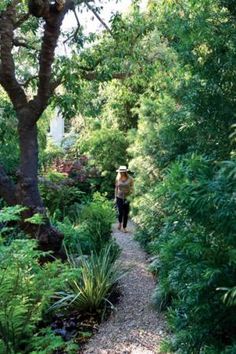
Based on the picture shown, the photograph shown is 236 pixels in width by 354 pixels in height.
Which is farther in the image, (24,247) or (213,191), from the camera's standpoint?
(24,247)

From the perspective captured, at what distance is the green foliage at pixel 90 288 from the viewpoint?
19.8 ft

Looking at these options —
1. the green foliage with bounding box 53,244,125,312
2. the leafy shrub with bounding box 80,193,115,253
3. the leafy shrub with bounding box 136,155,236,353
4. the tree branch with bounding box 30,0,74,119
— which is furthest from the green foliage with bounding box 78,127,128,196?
the leafy shrub with bounding box 136,155,236,353

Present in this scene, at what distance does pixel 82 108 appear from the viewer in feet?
29.3

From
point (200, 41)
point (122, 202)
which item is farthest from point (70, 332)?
point (122, 202)

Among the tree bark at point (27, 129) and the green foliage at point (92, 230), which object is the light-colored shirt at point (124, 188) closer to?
the green foliage at point (92, 230)

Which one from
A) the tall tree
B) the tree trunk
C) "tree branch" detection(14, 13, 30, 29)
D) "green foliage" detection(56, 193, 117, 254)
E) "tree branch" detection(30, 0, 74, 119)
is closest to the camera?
"tree branch" detection(30, 0, 74, 119)

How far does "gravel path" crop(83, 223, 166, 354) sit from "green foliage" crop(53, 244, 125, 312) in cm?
29

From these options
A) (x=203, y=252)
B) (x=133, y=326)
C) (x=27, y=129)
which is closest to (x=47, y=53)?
(x=27, y=129)

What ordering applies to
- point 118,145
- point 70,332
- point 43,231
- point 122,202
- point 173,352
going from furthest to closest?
point 118,145 → point 122,202 → point 43,231 → point 70,332 → point 173,352

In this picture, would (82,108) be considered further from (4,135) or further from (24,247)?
(24,247)

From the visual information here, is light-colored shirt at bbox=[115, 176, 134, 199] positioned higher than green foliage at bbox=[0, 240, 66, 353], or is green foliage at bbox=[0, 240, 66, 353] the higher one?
light-colored shirt at bbox=[115, 176, 134, 199]

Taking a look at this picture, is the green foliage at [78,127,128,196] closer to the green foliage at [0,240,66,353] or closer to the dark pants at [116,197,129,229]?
the dark pants at [116,197,129,229]

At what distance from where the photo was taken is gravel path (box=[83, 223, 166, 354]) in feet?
16.9

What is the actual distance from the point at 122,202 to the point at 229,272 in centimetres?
814
